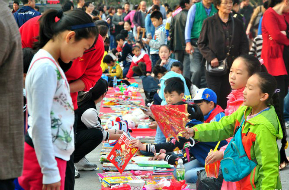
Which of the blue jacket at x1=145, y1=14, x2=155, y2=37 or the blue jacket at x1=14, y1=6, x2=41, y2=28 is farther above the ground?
the blue jacket at x1=14, y1=6, x2=41, y2=28

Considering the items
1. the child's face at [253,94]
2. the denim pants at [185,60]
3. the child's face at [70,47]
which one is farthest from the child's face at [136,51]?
the child's face at [70,47]

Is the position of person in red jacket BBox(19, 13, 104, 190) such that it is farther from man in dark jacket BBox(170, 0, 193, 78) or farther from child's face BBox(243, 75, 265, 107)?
man in dark jacket BBox(170, 0, 193, 78)

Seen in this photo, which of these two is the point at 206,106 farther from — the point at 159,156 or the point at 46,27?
the point at 46,27

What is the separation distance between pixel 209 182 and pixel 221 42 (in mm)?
3219

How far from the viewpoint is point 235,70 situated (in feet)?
14.3

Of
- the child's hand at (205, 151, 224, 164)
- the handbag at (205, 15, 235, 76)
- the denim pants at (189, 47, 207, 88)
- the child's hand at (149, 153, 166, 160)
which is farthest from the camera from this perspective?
the denim pants at (189, 47, 207, 88)

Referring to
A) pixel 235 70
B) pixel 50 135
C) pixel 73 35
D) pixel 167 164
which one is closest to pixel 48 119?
pixel 50 135

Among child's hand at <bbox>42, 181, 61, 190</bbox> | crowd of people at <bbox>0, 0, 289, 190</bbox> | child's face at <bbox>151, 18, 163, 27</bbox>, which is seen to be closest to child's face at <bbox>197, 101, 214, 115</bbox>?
crowd of people at <bbox>0, 0, 289, 190</bbox>

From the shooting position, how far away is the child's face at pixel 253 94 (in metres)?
3.64

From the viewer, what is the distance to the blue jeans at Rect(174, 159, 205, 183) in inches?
200

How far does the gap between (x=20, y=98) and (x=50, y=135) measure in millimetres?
410

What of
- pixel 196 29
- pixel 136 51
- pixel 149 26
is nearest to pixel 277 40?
pixel 196 29

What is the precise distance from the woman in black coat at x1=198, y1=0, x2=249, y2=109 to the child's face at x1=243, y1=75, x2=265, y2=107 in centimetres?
331

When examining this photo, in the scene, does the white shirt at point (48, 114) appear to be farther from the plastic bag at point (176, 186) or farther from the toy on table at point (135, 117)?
the toy on table at point (135, 117)
